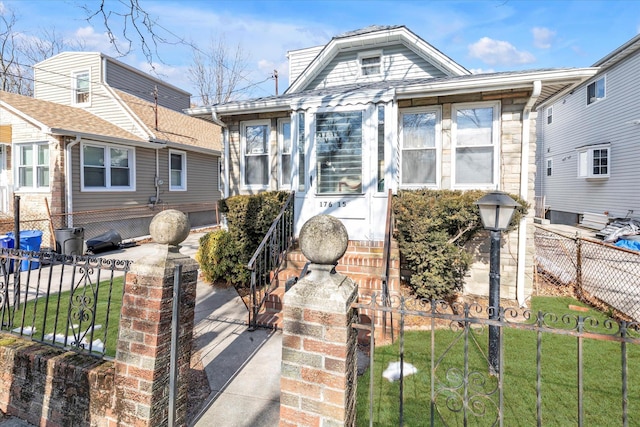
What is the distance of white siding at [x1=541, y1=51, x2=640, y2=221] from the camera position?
12.0 meters

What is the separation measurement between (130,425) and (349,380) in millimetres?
1676

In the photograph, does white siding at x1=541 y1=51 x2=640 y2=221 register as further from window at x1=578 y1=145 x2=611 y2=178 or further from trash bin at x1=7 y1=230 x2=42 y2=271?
trash bin at x1=7 y1=230 x2=42 y2=271

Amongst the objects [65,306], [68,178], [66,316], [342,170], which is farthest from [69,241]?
[342,170]

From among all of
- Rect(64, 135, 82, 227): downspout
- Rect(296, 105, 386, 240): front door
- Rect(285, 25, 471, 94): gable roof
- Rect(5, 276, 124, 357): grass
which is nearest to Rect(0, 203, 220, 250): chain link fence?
Rect(64, 135, 82, 227): downspout

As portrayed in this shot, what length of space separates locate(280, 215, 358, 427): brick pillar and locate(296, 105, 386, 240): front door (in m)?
4.34

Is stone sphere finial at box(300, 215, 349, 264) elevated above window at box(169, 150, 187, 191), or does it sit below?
below

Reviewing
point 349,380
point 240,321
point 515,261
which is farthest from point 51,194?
point 515,261

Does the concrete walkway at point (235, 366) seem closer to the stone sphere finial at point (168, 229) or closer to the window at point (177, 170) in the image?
the stone sphere finial at point (168, 229)

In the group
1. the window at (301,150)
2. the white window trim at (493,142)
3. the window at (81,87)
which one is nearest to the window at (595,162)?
the white window trim at (493,142)

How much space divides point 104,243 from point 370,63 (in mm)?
9041

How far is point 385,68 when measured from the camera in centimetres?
856

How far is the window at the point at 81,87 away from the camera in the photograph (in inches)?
541

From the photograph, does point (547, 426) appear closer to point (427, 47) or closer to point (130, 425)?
point (130, 425)

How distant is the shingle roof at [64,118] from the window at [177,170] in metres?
1.87
